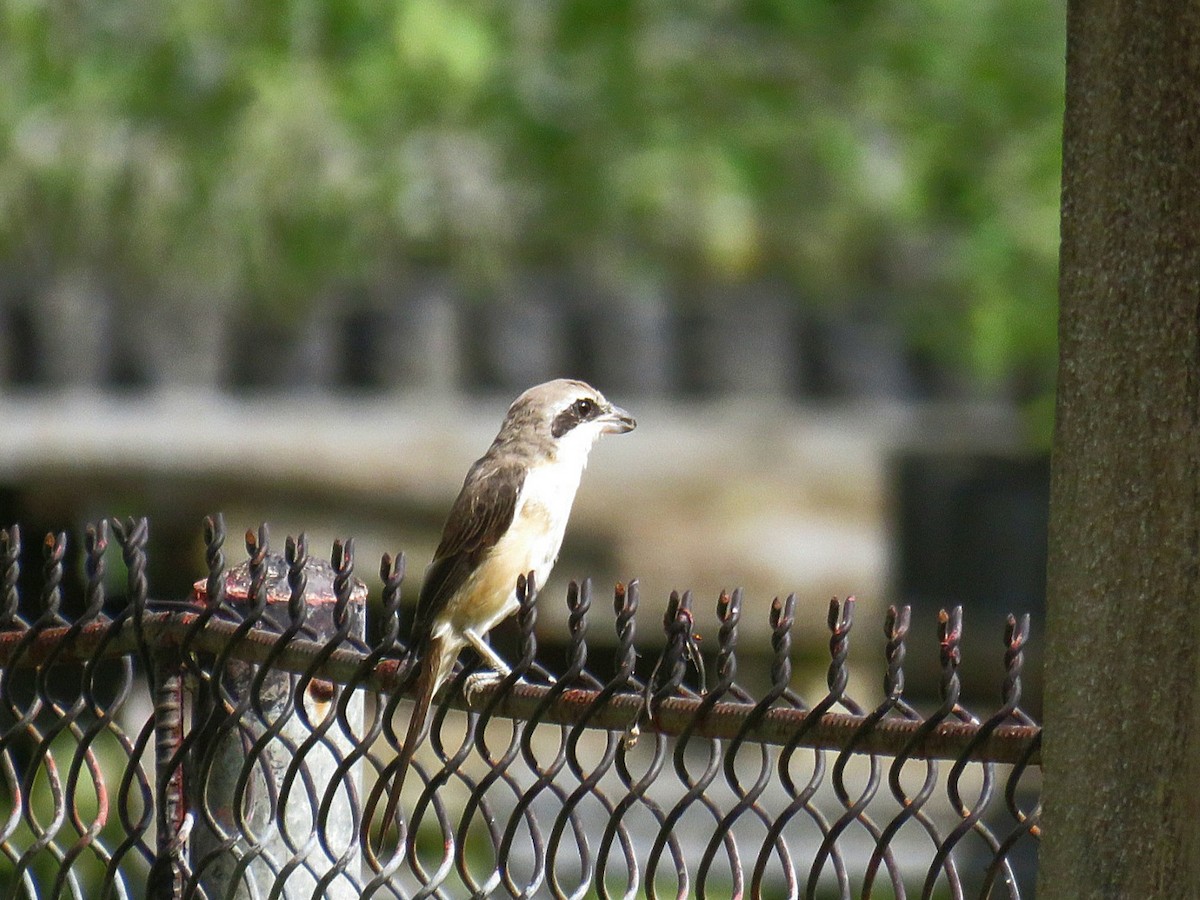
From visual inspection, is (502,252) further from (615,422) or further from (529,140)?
(615,422)

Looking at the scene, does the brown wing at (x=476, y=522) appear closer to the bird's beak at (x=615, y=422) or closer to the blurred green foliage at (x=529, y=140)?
the bird's beak at (x=615, y=422)

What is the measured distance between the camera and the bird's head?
455 centimetres

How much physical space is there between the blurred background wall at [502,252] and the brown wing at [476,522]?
16.4ft

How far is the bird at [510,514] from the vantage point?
4.18m

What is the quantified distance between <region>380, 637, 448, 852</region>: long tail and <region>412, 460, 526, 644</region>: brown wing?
1.72 feet

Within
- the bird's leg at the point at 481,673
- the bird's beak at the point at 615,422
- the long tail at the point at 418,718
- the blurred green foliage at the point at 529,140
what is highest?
the blurred green foliage at the point at 529,140

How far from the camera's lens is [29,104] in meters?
9.97

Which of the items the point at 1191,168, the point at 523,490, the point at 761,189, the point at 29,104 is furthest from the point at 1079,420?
the point at 29,104

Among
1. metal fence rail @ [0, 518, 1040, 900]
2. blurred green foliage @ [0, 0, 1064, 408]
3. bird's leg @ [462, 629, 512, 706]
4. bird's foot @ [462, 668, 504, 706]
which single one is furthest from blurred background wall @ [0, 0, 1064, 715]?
metal fence rail @ [0, 518, 1040, 900]

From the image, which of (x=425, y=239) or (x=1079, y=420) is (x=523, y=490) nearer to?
(x=1079, y=420)

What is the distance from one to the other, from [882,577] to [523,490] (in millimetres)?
6531

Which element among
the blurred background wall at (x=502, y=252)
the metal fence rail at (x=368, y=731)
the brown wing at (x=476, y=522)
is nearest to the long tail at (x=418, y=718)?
the metal fence rail at (x=368, y=731)

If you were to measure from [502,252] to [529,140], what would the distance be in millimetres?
761

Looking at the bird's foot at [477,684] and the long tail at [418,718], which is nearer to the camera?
the long tail at [418,718]
